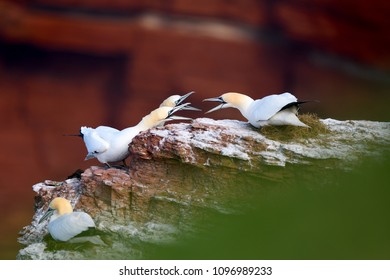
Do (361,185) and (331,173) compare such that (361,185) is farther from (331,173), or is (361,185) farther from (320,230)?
(331,173)

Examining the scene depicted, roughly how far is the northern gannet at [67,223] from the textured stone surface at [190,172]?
116 mm

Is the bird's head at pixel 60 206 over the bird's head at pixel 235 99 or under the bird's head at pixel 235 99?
under

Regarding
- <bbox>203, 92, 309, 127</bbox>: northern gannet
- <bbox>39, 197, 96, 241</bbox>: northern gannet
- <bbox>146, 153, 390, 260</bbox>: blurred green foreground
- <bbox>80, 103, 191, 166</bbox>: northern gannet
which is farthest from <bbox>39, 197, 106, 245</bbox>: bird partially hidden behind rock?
<bbox>146, 153, 390, 260</bbox>: blurred green foreground

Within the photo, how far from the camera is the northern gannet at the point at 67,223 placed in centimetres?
456

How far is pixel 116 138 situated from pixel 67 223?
2.69ft

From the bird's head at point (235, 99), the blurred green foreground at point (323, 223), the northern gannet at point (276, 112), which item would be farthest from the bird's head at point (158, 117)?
the blurred green foreground at point (323, 223)

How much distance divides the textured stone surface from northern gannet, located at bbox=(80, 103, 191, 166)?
16 centimetres

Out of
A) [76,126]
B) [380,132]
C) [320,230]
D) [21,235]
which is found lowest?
[320,230]

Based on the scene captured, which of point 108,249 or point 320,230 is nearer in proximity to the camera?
point 320,230

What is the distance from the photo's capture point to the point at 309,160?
4.46 metres

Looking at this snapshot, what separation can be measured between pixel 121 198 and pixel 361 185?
11.9 ft

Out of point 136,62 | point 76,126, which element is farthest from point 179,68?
point 76,126

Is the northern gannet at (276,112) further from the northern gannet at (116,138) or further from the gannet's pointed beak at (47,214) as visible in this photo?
the gannet's pointed beak at (47,214)

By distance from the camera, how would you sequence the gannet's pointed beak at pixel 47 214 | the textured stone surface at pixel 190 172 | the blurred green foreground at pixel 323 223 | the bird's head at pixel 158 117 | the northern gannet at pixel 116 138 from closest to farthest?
1. the blurred green foreground at pixel 323 223
2. the textured stone surface at pixel 190 172
3. the gannet's pointed beak at pixel 47 214
4. the northern gannet at pixel 116 138
5. the bird's head at pixel 158 117
